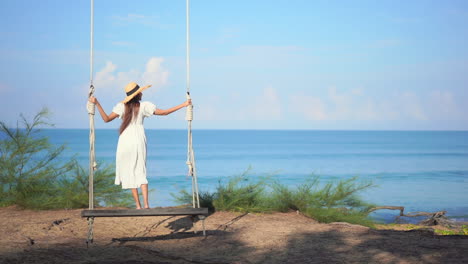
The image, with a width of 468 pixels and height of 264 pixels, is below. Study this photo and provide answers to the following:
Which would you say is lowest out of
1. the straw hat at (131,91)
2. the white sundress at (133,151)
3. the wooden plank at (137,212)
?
the wooden plank at (137,212)

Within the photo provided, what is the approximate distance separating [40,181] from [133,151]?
3.76 metres

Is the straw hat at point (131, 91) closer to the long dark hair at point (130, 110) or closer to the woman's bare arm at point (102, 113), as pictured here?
the long dark hair at point (130, 110)

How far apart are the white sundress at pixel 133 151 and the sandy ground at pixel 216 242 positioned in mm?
751

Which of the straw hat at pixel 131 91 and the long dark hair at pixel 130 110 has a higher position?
the straw hat at pixel 131 91

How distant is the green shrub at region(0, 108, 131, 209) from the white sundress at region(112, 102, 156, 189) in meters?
2.81

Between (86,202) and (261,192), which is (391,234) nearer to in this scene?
(261,192)

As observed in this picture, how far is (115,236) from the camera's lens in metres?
7.36

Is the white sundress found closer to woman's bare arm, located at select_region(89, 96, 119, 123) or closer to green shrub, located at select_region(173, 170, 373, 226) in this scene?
woman's bare arm, located at select_region(89, 96, 119, 123)

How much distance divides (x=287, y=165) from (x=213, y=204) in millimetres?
35610

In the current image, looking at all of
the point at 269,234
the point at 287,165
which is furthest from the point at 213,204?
the point at 287,165

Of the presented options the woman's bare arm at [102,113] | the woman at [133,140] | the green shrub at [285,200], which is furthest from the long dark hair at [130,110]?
the green shrub at [285,200]

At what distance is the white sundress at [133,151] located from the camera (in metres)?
6.94

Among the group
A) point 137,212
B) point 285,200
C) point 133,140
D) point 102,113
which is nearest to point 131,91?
point 102,113

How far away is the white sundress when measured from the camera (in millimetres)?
6938
